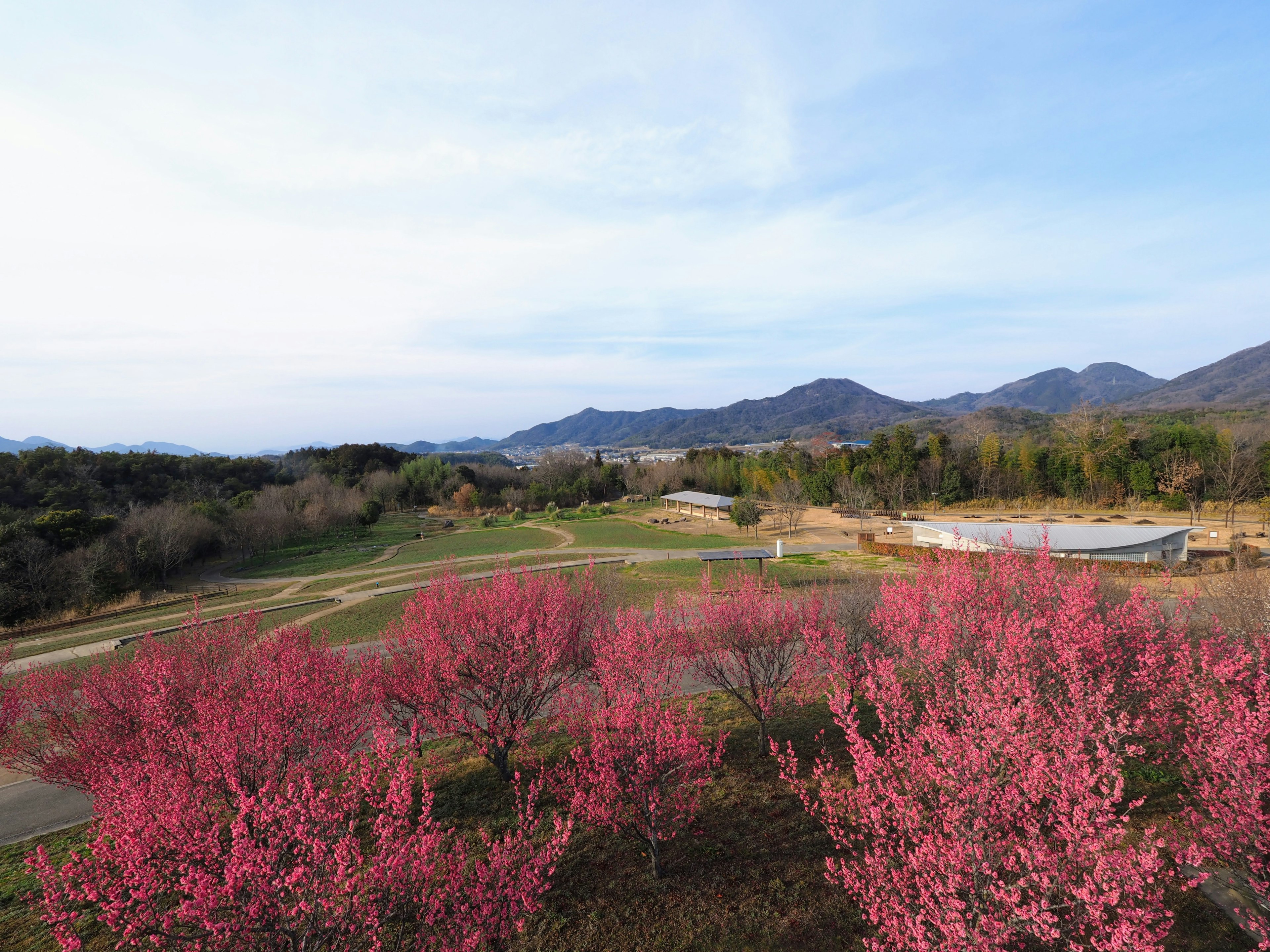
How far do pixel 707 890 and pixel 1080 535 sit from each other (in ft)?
103

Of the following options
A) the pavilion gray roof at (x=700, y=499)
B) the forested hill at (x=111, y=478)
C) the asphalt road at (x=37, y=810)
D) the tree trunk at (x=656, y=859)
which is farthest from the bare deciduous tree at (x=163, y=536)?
the pavilion gray roof at (x=700, y=499)

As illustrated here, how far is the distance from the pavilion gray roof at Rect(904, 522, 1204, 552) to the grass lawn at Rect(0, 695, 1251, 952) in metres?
21.4

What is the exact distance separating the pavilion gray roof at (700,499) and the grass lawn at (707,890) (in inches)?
1802

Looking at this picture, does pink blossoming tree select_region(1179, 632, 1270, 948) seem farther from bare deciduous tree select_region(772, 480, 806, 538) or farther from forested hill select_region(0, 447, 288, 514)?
forested hill select_region(0, 447, 288, 514)

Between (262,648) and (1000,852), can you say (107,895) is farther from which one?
(1000,852)

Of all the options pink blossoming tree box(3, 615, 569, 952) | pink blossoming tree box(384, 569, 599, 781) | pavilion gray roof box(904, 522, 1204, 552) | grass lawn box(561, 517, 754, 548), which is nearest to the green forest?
grass lawn box(561, 517, 754, 548)

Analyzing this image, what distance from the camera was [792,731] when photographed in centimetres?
1138

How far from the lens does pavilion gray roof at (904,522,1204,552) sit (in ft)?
87.6

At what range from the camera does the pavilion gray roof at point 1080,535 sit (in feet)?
87.6

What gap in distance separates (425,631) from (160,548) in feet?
130

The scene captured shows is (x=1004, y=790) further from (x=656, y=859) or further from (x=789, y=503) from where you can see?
(x=789, y=503)

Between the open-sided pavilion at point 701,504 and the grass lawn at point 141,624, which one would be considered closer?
the grass lawn at point 141,624

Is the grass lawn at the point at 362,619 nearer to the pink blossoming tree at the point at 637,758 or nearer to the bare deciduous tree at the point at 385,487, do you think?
the pink blossoming tree at the point at 637,758

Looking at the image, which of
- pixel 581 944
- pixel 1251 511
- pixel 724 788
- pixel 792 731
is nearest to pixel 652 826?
pixel 581 944
